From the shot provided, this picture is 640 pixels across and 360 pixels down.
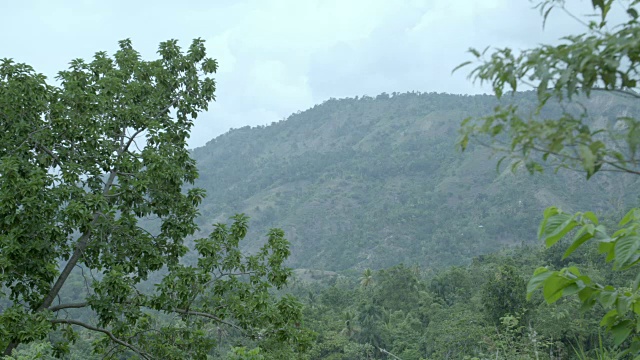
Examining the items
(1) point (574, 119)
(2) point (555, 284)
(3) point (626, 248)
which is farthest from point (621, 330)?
(1) point (574, 119)

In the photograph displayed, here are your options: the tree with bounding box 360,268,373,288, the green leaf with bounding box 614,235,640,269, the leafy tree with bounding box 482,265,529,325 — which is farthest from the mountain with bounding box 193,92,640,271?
the green leaf with bounding box 614,235,640,269

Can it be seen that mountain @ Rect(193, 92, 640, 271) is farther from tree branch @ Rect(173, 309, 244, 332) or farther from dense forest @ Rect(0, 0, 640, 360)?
tree branch @ Rect(173, 309, 244, 332)

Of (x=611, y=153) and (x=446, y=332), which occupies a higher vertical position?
(x=611, y=153)

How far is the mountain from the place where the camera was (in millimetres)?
105438

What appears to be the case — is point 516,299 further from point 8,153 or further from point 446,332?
point 8,153

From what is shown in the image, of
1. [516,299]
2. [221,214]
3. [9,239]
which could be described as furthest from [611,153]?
[221,214]

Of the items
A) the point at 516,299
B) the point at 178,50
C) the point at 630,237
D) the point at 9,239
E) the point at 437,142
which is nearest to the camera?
the point at 630,237

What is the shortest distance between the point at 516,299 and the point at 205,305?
23.0 meters

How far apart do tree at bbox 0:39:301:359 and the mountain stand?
225 ft

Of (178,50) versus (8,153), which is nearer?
(8,153)

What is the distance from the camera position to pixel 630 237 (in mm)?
2248

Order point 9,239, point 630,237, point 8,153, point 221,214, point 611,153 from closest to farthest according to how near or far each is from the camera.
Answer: point 611,153 → point 630,237 → point 9,239 → point 8,153 → point 221,214

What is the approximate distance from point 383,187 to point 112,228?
5156 inches

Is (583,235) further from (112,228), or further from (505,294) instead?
(505,294)
